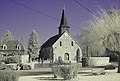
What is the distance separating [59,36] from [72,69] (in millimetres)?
59385

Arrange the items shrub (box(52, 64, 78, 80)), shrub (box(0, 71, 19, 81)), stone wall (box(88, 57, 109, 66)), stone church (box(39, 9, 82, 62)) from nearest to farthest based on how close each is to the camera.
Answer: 1. shrub (box(0, 71, 19, 81))
2. shrub (box(52, 64, 78, 80))
3. stone wall (box(88, 57, 109, 66))
4. stone church (box(39, 9, 82, 62))

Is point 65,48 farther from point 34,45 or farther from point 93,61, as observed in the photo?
point 93,61

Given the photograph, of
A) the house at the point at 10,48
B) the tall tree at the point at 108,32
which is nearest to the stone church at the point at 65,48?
the house at the point at 10,48

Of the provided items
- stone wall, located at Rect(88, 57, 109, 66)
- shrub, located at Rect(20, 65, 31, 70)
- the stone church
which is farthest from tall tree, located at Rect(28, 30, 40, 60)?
shrub, located at Rect(20, 65, 31, 70)

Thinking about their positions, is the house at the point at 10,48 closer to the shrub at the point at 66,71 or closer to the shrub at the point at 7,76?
the shrub at the point at 66,71

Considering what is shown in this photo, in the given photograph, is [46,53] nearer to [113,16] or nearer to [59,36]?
[59,36]

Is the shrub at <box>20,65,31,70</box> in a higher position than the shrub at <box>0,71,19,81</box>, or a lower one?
higher

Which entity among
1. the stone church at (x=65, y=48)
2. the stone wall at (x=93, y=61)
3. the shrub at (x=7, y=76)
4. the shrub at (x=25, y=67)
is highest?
the stone church at (x=65, y=48)

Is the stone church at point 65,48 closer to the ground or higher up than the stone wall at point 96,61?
higher up

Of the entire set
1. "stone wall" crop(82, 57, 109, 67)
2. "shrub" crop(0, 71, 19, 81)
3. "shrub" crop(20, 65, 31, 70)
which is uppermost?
"stone wall" crop(82, 57, 109, 67)

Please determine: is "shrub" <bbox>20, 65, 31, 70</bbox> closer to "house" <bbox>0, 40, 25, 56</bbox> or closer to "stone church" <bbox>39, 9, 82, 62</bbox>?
"stone church" <bbox>39, 9, 82, 62</bbox>

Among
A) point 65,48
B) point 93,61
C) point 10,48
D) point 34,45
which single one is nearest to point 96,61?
point 93,61

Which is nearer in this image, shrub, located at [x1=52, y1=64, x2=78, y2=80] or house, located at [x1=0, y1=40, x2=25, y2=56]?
shrub, located at [x1=52, y1=64, x2=78, y2=80]

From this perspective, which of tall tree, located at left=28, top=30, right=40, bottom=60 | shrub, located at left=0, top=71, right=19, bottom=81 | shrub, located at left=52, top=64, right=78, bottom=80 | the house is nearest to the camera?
shrub, located at left=0, top=71, right=19, bottom=81
